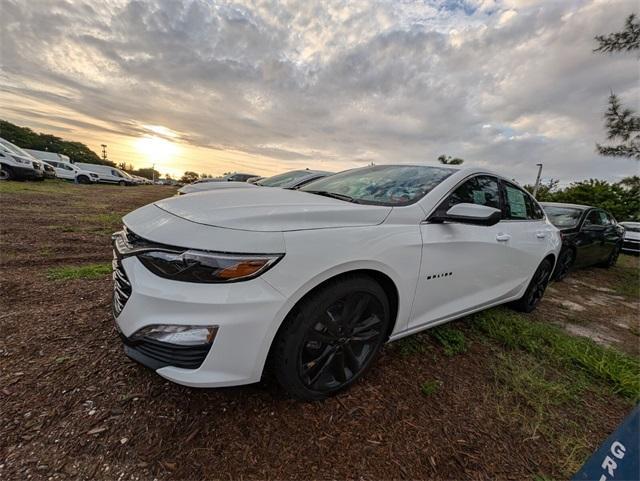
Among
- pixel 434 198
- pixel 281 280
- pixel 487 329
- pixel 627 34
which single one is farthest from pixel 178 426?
pixel 627 34

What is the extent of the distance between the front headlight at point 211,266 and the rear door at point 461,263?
1085 millimetres

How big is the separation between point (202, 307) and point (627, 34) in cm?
1016

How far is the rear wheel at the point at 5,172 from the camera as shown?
1181 cm

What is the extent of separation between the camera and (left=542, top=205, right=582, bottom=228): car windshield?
5305 mm

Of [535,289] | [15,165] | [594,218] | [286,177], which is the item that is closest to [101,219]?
[286,177]

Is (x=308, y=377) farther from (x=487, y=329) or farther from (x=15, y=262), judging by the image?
(x=15, y=262)

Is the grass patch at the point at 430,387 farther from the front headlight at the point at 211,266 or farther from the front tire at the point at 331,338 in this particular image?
the front headlight at the point at 211,266

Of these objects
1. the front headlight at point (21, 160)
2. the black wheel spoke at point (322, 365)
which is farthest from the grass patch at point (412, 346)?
the front headlight at point (21, 160)

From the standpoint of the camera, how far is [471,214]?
1861mm

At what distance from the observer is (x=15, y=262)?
3.23 metres

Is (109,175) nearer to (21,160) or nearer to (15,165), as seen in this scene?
(21,160)

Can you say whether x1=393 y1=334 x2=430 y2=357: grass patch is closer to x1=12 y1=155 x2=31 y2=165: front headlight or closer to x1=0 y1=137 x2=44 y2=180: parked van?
x1=0 y1=137 x2=44 y2=180: parked van

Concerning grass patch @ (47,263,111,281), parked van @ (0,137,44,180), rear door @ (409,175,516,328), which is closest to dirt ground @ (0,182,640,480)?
rear door @ (409,175,516,328)

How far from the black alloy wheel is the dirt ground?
364 centimetres
